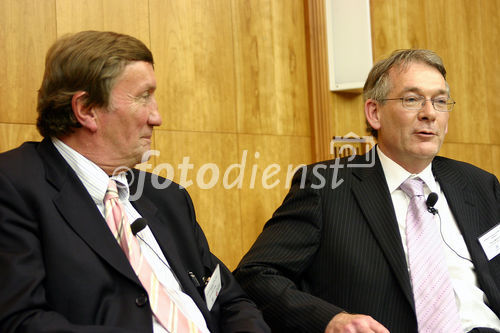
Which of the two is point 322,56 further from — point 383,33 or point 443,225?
A: point 443,225

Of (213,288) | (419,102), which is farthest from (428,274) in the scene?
(213,288)

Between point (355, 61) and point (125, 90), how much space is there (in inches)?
110

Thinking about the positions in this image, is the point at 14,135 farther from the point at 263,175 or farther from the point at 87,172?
the point at 263,175

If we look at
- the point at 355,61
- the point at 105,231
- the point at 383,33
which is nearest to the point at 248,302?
the point at 105,231

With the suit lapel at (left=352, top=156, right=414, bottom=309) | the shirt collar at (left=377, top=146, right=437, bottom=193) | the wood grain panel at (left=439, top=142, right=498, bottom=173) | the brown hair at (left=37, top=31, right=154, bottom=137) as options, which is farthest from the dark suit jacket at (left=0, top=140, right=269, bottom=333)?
the wood grain panel at (left=439, top=142, right=498, bottom=173)

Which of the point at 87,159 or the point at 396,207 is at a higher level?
the point at 87,159

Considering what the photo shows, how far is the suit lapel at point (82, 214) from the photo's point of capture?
2.05 meters

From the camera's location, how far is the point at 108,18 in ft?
11.6

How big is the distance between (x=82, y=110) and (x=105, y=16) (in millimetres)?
1366

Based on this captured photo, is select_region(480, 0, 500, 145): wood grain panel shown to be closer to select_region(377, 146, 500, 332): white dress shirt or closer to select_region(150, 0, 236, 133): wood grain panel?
select_region(150, 0, 236, 133): wood grain panel

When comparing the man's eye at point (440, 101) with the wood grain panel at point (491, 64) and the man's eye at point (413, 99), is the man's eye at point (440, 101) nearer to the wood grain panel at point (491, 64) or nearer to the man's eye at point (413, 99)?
the man's eye at point (413, 99)

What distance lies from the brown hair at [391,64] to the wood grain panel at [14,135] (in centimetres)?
161

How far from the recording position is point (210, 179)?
411 centimetres

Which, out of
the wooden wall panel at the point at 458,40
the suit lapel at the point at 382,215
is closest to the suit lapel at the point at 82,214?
the suit lapel at the point at 382,215
